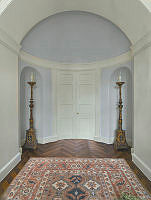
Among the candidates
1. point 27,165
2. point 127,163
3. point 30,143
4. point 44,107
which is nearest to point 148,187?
point 127,163

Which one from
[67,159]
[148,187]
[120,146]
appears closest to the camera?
[148,187]

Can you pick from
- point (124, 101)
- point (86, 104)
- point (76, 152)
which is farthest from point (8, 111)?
point (124, 101)

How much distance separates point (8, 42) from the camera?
2.27 m

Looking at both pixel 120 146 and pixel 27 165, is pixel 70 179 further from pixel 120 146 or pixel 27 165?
pixel 120 146

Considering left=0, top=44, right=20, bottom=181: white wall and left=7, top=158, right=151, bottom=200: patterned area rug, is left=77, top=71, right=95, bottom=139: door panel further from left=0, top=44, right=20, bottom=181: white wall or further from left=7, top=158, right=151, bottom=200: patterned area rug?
left=0, top=44, right=20, bottom=181: white wall

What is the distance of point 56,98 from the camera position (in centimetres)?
386

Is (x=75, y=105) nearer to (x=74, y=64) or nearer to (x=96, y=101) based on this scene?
(x=96, y=101)

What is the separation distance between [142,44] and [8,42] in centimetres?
250

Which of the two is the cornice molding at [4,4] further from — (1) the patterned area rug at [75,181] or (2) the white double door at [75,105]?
(1) the patterned area rug at [75,181]

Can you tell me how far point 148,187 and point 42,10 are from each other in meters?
3.88

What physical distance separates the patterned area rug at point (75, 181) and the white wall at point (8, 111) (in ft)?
1.11

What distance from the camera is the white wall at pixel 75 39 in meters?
3.29

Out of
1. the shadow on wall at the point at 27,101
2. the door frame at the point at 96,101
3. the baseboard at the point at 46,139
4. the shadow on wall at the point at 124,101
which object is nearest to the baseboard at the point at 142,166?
the shadow on wall at the point at 124,101

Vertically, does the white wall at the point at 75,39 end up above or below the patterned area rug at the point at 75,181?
above
